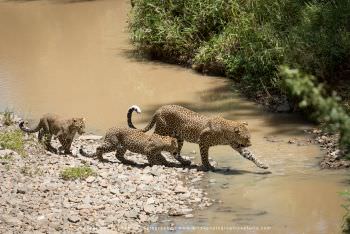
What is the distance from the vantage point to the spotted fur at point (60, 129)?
30.4 ft

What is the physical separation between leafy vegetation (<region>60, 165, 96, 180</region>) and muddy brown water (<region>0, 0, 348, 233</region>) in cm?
142

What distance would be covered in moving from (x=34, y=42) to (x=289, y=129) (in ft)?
27.7

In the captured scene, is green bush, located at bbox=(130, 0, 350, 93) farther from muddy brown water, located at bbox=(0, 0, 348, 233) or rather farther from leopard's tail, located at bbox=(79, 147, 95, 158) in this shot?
leopard's tail, located at bbox=(79, 147, 95, 158)

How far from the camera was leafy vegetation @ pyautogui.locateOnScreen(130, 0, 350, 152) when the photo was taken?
36.9 ft

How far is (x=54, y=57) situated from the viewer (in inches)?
611

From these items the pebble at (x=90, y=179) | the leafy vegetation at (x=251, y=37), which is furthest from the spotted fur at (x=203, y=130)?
the pebble at (x=90, y=179)

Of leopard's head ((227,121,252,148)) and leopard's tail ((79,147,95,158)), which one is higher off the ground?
leopard's head ((227,121,252,148))

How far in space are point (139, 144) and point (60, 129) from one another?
1.11 meters

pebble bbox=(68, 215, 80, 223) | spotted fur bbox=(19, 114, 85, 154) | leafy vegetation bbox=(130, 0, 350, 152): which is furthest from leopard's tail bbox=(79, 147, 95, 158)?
leafy vegetation bbox=(130, 0, 350, 152)

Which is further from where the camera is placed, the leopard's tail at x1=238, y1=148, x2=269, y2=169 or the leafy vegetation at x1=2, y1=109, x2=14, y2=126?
the leafy vegetation at x1=2, y1=109, x2=14, y2=126

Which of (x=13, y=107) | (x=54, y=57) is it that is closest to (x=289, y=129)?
(x=13, y=107)

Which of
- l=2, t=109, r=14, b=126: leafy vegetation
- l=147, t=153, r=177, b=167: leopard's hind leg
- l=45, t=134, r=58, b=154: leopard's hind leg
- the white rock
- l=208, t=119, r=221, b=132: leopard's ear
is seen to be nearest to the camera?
l=208, t=119, r=221, b=132: leopard's ear

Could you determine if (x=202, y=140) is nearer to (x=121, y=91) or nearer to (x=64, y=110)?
(x=64, y=110)

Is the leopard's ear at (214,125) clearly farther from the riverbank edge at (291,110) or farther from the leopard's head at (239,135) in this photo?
the riverbank edge at (291,110)
